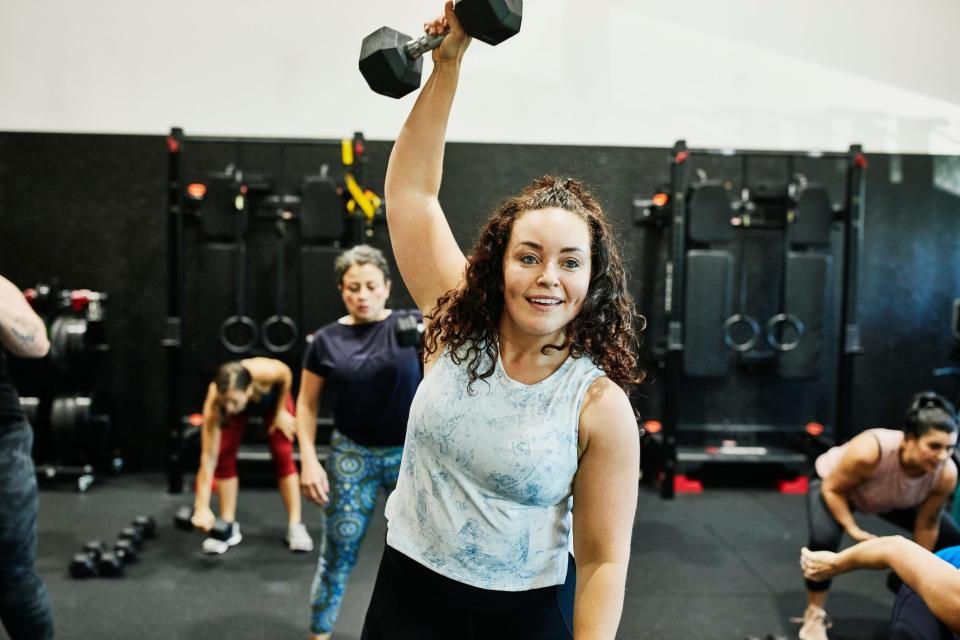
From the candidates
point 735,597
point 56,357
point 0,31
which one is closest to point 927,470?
point 735,597

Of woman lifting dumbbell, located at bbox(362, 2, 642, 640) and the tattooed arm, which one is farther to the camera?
the tattooed arm

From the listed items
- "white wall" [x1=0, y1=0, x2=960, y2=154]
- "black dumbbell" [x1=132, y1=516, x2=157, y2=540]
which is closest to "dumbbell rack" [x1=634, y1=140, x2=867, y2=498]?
"white wall" [x1=0, y1=0, x2=960, y2=154]

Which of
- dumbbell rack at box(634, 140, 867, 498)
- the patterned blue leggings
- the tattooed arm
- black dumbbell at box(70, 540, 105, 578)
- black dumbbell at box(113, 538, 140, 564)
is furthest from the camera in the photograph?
dumbbell rack at box(634, 140, 867, 498)

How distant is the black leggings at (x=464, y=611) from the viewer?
106cm

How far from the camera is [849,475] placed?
2791 mm

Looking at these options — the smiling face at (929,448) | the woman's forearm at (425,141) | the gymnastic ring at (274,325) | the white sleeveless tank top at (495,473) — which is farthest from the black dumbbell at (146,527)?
the smiling face at (929,448)

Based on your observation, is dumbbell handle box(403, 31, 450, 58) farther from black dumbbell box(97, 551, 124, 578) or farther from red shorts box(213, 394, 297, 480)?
black dumbbell box(97, 551, 124, 578)

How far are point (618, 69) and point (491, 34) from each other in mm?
4356

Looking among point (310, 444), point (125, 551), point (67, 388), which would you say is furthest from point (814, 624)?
point (67, 388)

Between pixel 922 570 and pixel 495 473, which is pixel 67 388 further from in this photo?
pixel 922 570

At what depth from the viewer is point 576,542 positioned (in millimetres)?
1061

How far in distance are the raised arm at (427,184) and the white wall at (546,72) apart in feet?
13.1

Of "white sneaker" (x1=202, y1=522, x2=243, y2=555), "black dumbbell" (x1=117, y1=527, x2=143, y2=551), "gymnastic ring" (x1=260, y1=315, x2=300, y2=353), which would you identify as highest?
"gymnastic ring" (x1=260, y1=315, x2=300, y2=353)

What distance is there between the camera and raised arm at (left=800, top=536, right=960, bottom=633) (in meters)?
1.52
